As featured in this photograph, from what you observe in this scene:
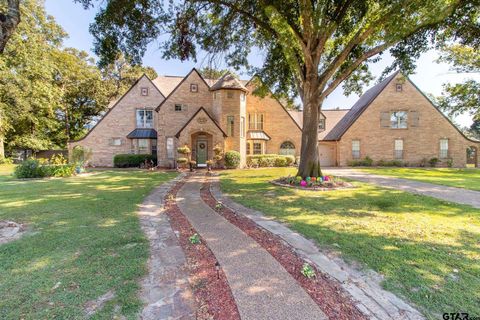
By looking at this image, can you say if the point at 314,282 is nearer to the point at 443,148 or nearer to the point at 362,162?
the point at 362,162

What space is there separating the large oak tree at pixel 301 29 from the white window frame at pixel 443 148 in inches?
643

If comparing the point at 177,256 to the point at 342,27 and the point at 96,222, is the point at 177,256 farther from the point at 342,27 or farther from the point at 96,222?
the point at 342,27

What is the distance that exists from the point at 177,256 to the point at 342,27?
1290 cm

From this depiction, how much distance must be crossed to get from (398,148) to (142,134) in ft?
84.5

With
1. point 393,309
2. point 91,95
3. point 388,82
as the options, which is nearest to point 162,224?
point 393,309

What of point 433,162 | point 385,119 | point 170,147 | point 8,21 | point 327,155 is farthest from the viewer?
point 327,155

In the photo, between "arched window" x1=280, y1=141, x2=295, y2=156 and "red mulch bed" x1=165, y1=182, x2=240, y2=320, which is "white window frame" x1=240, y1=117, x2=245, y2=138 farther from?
"red mulch bed" x1=165, y1=182, x2=240, y2=320

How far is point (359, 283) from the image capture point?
3.00 m

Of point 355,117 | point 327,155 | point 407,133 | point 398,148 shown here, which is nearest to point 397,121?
point 407,133

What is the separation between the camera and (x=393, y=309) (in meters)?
2.50

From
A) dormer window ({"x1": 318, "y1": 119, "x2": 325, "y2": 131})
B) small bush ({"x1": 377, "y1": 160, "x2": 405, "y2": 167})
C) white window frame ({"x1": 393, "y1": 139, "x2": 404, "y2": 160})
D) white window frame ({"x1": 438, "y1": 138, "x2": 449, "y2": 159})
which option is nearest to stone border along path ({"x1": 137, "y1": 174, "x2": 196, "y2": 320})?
small bush ({"x1": 377, "y1": 160, "x2": 405, "y2": 167})

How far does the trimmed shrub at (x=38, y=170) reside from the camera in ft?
44.9

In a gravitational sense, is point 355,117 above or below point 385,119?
above

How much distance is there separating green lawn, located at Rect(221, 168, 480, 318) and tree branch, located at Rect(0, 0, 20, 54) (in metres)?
6.98
